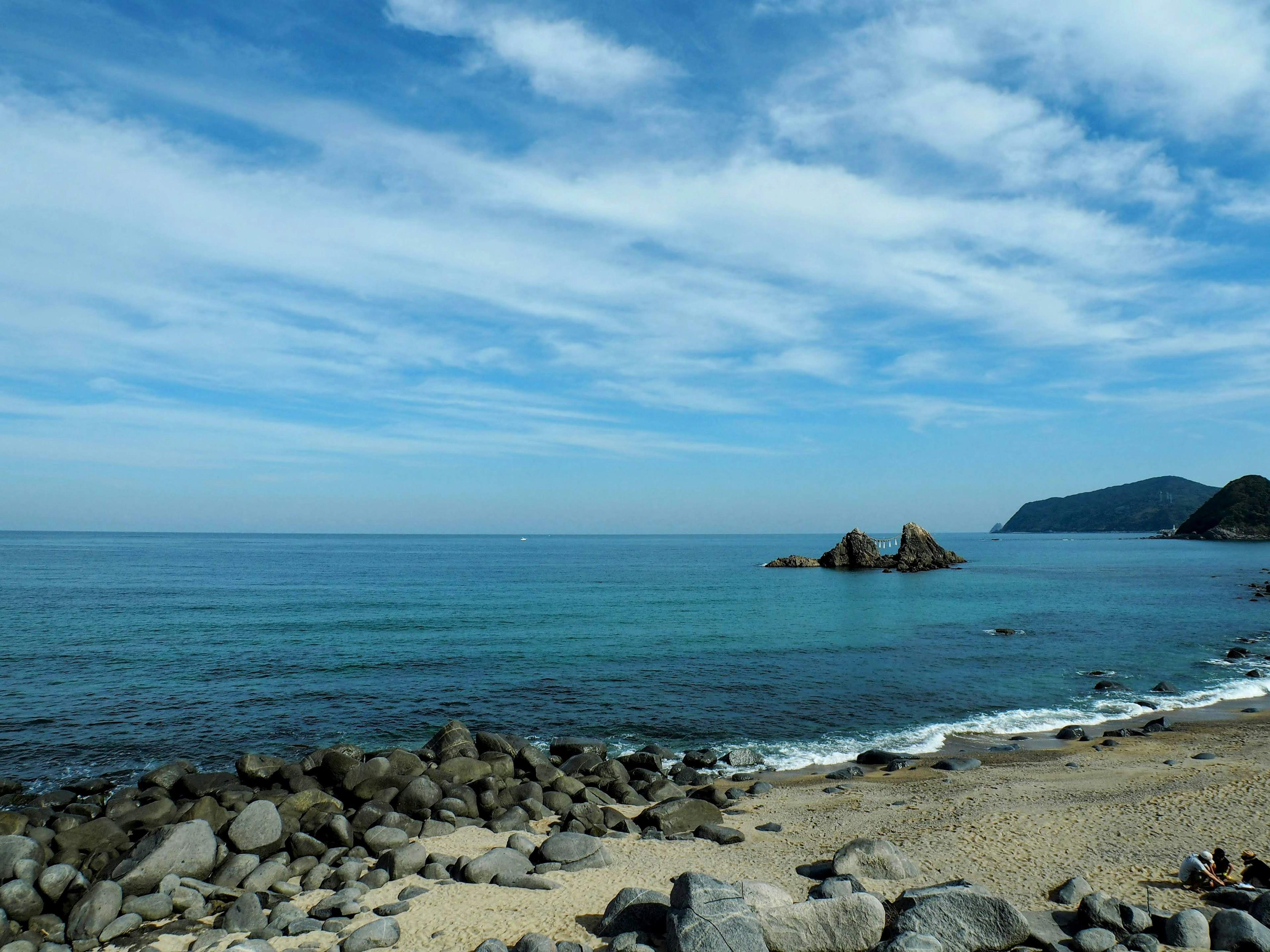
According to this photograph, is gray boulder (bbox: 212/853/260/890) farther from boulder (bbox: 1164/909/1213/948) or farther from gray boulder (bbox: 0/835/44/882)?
boulder (bbox: 1164/909/1213/948)

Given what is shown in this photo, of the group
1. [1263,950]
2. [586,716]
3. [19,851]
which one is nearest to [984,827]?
[1263,950]

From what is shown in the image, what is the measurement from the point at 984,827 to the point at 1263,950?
230 inches

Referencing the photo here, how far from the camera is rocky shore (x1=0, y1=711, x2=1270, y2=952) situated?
34.1ft

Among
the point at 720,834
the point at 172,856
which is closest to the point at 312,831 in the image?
the point at 172,856

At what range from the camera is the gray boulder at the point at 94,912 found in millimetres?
11828

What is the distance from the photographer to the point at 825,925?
10.3m

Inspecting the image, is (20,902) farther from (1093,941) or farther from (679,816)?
(1093,941)

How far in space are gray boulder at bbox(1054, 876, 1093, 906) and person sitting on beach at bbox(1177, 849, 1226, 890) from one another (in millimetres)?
1449

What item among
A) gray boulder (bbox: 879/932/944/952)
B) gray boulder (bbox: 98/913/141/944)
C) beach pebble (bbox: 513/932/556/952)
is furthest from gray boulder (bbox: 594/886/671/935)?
gray boulder (bbox: 98/913/141/944)

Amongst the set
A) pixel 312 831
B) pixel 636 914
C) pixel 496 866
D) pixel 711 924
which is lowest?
pixel 312 831

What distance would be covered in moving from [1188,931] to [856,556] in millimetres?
109329

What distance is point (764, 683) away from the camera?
104 feet

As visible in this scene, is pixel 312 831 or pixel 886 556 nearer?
pixel 312 831

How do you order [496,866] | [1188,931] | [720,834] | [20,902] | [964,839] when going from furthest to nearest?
[720,834] → [964,839] → [496,866] → [20,902] → [1188,931]
